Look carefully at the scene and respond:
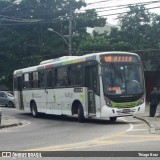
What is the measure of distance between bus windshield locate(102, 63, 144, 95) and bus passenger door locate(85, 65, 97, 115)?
2.01 feet

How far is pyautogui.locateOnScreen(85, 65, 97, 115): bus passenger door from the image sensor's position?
795 inches

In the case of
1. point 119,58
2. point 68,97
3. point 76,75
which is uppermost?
point 119,58

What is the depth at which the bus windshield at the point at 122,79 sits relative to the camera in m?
19.8

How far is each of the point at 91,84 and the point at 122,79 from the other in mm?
1444

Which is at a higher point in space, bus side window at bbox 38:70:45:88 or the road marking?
bus side window at bbox 38:70:45:88

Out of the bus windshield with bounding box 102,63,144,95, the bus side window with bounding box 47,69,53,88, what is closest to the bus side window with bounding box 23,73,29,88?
the bus side window with bounding box 47,69,53,88

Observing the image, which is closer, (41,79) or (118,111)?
(118,111)

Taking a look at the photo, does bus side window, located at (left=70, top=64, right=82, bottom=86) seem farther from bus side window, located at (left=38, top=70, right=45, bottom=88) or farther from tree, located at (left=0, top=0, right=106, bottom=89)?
tree, located at (left=0, top=0, right=106, bottom=89)

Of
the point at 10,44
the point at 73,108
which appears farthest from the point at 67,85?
the point at 10,44

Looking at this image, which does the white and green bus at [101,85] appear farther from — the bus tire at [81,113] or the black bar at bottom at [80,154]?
the black bar at bottom at [80,154]

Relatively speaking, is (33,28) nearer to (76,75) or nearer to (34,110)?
(34,110)

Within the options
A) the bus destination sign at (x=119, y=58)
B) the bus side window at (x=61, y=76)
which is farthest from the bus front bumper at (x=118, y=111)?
the bus side window at (x=61, y=76)

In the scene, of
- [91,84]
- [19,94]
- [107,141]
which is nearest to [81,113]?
[91,84]

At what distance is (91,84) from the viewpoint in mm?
20406
